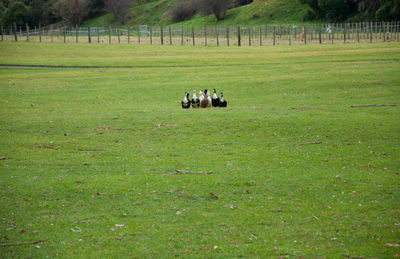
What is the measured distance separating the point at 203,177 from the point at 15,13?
134 meters

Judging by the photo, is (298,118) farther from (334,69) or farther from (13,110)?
(334,69)

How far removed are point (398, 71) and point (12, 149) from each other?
92.3ft

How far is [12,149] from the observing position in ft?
50.0

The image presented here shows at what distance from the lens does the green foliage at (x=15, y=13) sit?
129m

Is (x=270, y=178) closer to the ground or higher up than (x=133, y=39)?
closer to the ground

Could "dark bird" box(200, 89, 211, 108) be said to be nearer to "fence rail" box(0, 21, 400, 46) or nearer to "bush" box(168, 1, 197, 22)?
"fence rail" box(0, 21, 400, 46)

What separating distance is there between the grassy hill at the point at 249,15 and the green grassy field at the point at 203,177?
94.7 m

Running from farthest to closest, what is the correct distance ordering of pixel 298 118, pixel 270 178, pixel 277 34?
pixel 277 34 → pixel 298 118 → pixel 270 178

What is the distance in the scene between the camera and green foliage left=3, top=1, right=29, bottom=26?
423 feet

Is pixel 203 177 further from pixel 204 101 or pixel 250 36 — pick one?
pixel 250 36

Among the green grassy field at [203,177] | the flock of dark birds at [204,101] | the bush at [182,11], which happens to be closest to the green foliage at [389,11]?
the bush at [182,11]

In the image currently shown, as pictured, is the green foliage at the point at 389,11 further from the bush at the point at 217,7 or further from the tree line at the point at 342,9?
the bush at the point at 217,7

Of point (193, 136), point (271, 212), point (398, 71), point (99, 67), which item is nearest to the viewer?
point (271, 212)

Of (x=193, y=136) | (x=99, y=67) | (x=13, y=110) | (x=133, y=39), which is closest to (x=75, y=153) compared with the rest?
(x=193, y=136)
